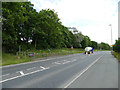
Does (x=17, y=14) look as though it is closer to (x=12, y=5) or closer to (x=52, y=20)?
(x=12, y=5)

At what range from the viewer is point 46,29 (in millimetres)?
32250

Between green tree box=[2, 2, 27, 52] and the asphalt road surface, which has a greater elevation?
green tree box=[2, 2, 27, 52]

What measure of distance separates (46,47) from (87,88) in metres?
30.0

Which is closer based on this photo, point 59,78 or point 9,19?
point 59,78

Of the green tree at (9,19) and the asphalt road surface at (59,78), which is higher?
the green tree at (9,19)

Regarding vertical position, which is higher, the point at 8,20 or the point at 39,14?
the point at 39,14

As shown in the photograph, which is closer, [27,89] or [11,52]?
[27,89]

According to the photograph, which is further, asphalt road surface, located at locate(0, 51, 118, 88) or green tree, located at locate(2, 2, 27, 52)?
green tree, located at locate(2, 2, 27, 52)

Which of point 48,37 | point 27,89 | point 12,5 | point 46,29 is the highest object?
point 12,5

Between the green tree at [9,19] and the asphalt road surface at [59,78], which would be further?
the green tree at [9,19]

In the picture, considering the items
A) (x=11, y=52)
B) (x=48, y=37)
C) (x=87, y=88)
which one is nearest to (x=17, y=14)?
(x=11, y=52)

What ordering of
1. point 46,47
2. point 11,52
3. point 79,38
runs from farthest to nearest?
point 79,38 → point 46,47 → point 11,52

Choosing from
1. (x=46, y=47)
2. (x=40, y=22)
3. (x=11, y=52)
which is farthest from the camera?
(x=46, y=47)

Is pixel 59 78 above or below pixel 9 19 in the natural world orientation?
below
